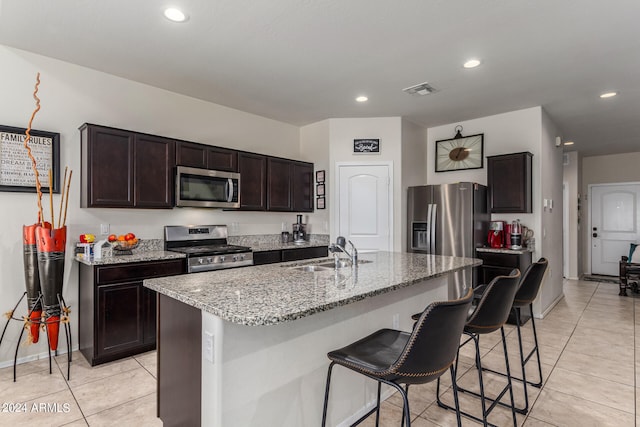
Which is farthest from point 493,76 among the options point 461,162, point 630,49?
point 461,162

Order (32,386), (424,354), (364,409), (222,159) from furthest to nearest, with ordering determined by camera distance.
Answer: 1. (222,159)
2. (32,386)
3. (364,409)
4. (424,354)

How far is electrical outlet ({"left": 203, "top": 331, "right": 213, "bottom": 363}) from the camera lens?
141cm

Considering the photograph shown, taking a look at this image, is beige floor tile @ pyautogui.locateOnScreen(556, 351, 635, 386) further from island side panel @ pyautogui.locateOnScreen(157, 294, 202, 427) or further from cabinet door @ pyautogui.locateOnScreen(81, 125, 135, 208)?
cabinet door @ pyautogui.locateOnScreen(81, 125, 135, 208)

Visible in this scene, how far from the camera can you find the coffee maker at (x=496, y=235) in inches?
171

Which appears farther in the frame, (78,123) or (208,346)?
(78,123)

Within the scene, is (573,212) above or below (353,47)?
below

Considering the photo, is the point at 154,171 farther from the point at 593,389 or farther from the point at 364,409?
the point at 593,389

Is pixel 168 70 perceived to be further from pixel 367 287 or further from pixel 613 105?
pixel 613 105

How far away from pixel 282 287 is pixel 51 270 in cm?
215

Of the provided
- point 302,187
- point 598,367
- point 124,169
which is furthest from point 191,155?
point 598,367

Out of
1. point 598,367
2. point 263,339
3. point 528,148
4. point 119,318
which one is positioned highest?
point 528,148

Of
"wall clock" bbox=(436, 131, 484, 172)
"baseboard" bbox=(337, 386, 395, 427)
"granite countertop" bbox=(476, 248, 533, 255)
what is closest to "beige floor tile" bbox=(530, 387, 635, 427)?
"baseboard" bbox=(337, 386, 395, 427)

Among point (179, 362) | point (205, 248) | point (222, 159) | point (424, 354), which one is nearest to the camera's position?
point (424, 354)

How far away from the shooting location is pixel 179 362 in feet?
5.46
